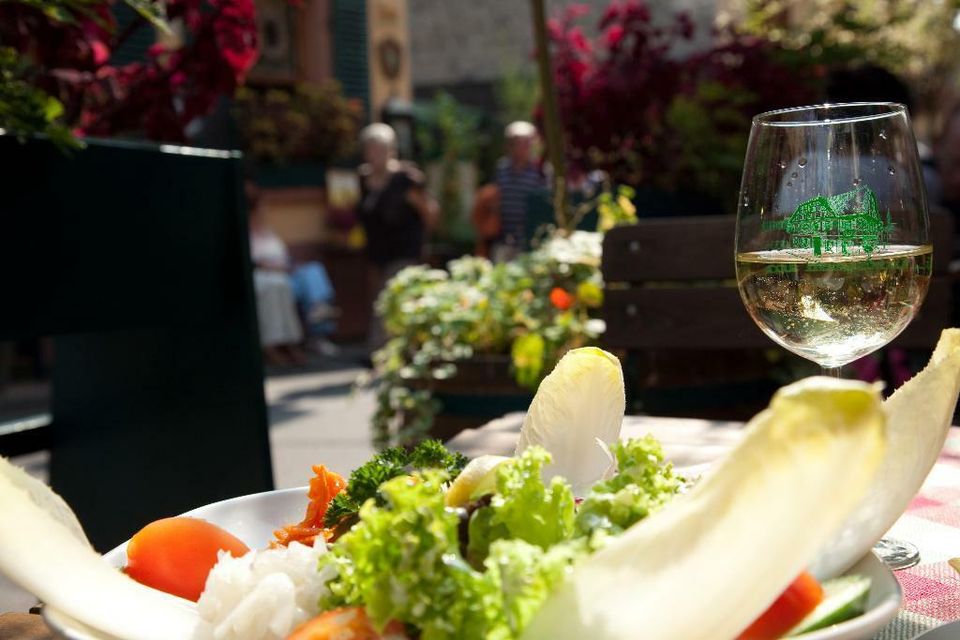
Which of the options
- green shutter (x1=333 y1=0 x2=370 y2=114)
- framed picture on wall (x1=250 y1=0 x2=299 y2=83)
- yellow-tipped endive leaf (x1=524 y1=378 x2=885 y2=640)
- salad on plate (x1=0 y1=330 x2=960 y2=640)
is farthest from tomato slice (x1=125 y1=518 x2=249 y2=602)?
green shutter (x1=333 y1=0 x2=370 y2=114)

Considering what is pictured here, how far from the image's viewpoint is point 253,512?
659mm

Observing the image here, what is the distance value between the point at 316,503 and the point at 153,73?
4.40ft

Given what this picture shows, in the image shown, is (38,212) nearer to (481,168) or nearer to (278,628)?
(278,628)

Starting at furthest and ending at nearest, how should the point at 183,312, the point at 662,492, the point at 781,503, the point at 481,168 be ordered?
the point at 481,168, the point at 183,312, the point at 662,492, the point at 781,503

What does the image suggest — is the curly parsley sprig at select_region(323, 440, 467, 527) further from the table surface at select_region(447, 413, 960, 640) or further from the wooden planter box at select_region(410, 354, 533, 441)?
the wooden planter box at select_region(410, 354, 533, 441)

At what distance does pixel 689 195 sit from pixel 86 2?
2739 mm

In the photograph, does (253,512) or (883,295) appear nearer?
(253,512)

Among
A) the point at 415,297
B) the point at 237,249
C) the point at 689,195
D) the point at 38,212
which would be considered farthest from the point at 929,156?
the point at 38,212

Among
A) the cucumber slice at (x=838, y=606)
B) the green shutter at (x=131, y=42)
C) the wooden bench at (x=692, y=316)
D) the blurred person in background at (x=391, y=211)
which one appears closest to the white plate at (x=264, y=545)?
the cucumber slice at (x=838, y=606)

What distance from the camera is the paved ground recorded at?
5000mm

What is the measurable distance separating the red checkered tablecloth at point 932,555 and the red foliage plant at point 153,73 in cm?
128

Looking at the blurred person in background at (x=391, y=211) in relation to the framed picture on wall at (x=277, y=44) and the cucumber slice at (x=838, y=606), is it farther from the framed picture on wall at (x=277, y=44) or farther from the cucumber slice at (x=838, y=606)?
the cucumber slice at (x=838, y=606)

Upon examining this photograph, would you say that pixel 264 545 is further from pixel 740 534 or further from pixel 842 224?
pixel 842 224

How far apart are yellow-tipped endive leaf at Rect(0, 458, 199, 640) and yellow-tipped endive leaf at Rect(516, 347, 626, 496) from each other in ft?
0.74
